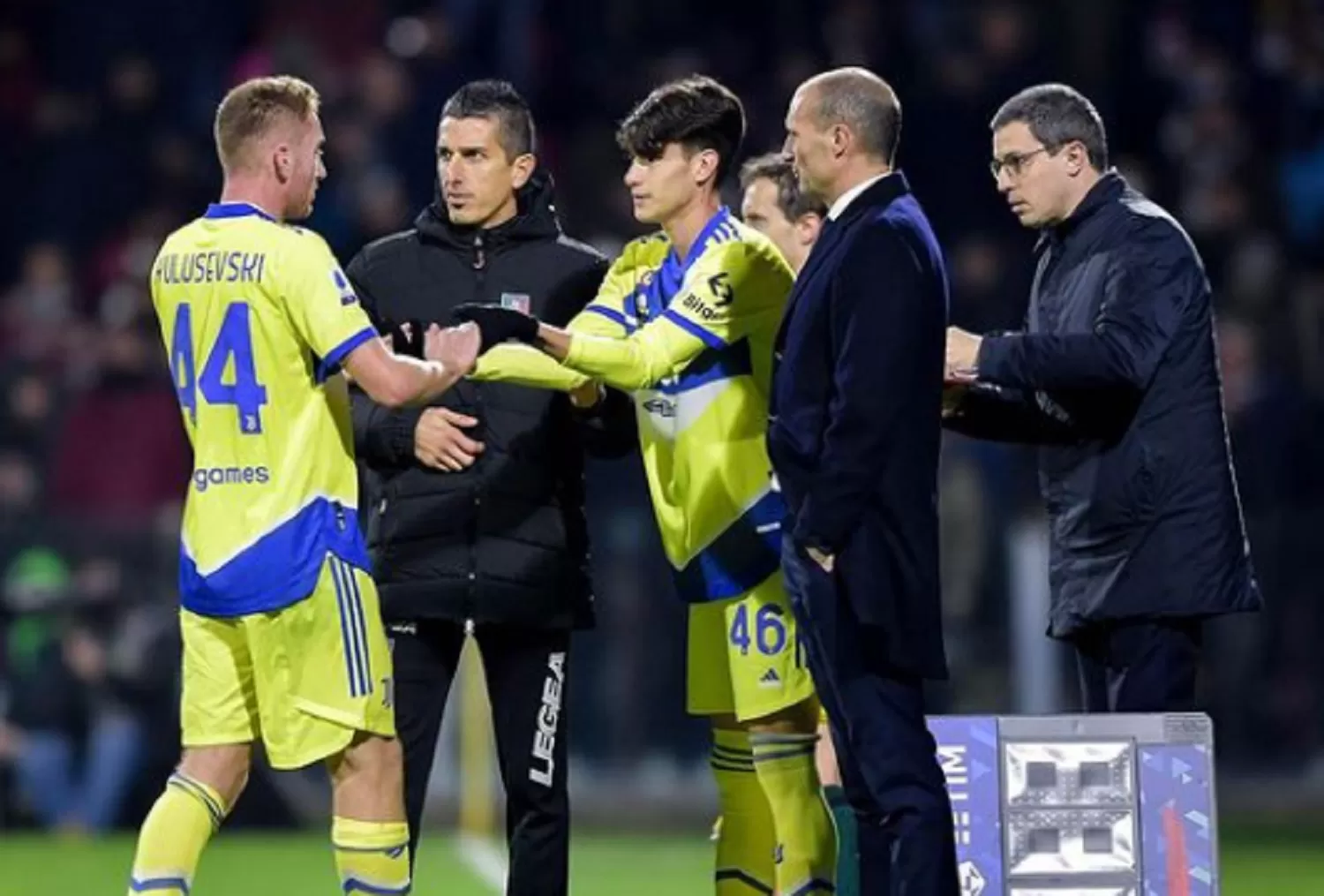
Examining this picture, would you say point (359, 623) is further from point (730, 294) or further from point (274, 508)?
point (730, 294)

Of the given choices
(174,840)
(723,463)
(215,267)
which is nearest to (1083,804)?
(723,463)

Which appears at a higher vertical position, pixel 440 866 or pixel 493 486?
pixel 493 486

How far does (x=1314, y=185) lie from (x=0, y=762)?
7600 millimetres

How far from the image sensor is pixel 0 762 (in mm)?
13781

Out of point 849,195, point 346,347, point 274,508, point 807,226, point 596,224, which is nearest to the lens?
point 346,347

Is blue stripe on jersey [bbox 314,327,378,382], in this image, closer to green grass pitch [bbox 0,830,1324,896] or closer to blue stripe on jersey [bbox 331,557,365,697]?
blue stripe on jersey [bbox 331,557,365,697]

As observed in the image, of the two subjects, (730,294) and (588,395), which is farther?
(588,395)

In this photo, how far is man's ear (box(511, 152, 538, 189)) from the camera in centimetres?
795

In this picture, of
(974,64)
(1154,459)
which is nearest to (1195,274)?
(1154,459)

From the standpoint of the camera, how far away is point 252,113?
7.23 metres

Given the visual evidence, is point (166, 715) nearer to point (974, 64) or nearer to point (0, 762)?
point (0, 762)

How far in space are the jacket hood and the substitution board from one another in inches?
67.8

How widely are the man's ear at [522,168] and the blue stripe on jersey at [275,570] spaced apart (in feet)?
4.01

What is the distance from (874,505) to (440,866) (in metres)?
5.47
